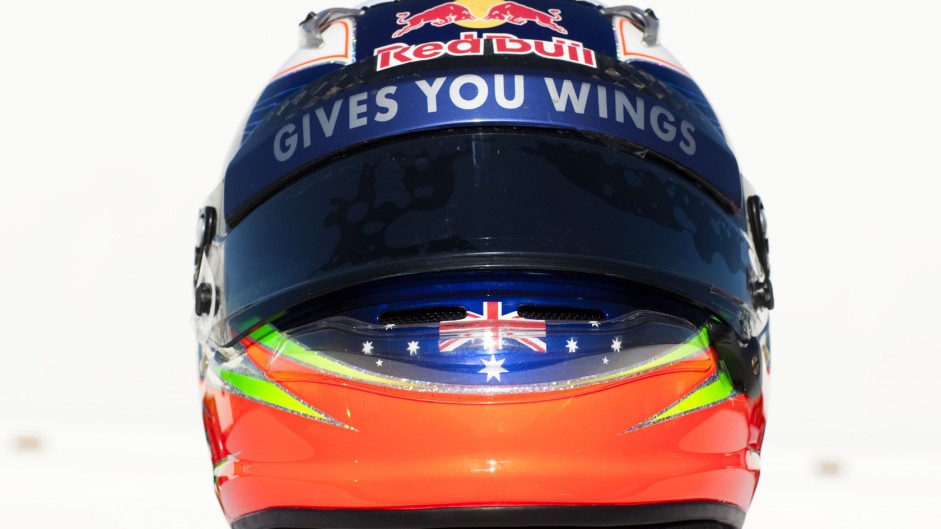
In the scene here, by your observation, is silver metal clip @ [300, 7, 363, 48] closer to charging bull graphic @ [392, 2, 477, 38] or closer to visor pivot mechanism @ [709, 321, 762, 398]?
charging bull graphic @ [392, 2, 477, 38]

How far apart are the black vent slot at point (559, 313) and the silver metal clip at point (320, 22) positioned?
0.70 m

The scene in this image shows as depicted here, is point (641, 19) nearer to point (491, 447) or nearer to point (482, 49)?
point (482, 49)

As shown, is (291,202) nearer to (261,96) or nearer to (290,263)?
(290,263)

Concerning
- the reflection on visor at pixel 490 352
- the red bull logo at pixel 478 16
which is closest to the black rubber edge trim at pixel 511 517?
the reflection on visor at pixel 490 352

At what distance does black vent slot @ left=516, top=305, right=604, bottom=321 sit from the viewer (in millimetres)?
1634

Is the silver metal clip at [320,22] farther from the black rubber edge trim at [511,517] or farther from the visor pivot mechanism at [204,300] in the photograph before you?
the black rubber edge trim at [511,517]

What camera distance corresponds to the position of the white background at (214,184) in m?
2.79

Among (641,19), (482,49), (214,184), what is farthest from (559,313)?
(214,184)

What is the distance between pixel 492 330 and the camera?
161 cm

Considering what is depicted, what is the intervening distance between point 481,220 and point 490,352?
17 centimetres

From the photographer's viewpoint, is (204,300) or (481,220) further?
(204,300)

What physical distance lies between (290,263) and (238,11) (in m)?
1.61

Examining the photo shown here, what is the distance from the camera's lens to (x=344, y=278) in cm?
159

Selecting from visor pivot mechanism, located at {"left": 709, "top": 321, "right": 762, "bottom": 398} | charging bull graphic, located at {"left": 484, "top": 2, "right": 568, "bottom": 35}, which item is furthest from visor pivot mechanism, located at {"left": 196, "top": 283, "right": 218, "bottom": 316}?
visor pivot mechanism, located at {"left": 709, "top": 321, "right": 762, "bottom": 398}
